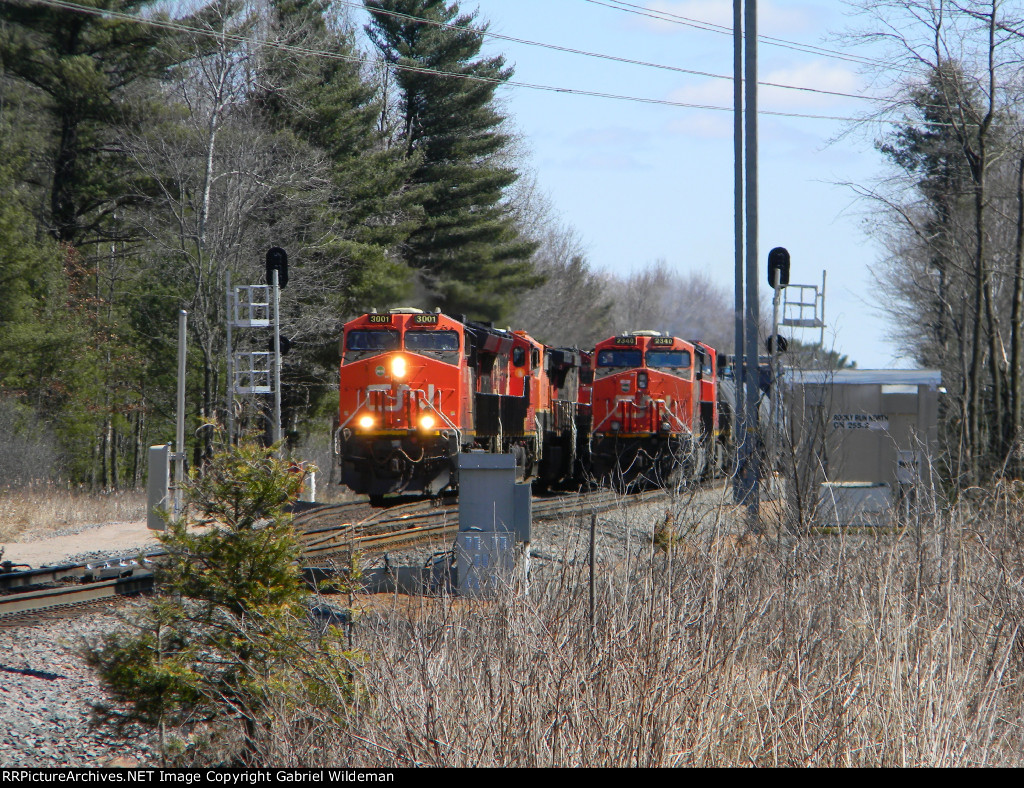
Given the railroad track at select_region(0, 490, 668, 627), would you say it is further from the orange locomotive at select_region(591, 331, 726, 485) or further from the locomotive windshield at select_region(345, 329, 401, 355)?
the orange locomotive at select_region(591, 331, 726, 485)

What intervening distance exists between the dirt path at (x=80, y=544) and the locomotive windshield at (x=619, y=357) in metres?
10.2

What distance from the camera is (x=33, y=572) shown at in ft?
33.0

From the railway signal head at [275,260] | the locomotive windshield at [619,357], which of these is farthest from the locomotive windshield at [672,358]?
the railway signal head at [275,260]

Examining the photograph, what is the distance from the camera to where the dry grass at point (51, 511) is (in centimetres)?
1604

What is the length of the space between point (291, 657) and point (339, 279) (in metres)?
24.7

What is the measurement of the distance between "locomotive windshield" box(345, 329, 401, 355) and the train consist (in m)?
0.02

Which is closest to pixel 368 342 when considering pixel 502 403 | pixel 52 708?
pixel 502 403

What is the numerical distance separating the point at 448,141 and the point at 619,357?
16.5 m

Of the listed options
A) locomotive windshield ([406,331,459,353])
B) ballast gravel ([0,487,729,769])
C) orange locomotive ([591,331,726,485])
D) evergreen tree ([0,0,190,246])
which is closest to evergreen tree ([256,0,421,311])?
evergreen tree ([0,0,190,246])

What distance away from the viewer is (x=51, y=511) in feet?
59.4

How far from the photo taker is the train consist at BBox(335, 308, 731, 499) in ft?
56.1

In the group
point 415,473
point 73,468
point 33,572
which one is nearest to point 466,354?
point 415,473

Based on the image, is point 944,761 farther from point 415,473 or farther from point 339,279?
point 339,279

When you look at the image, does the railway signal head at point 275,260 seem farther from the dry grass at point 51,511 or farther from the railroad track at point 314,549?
the dry grass at point 51,511
